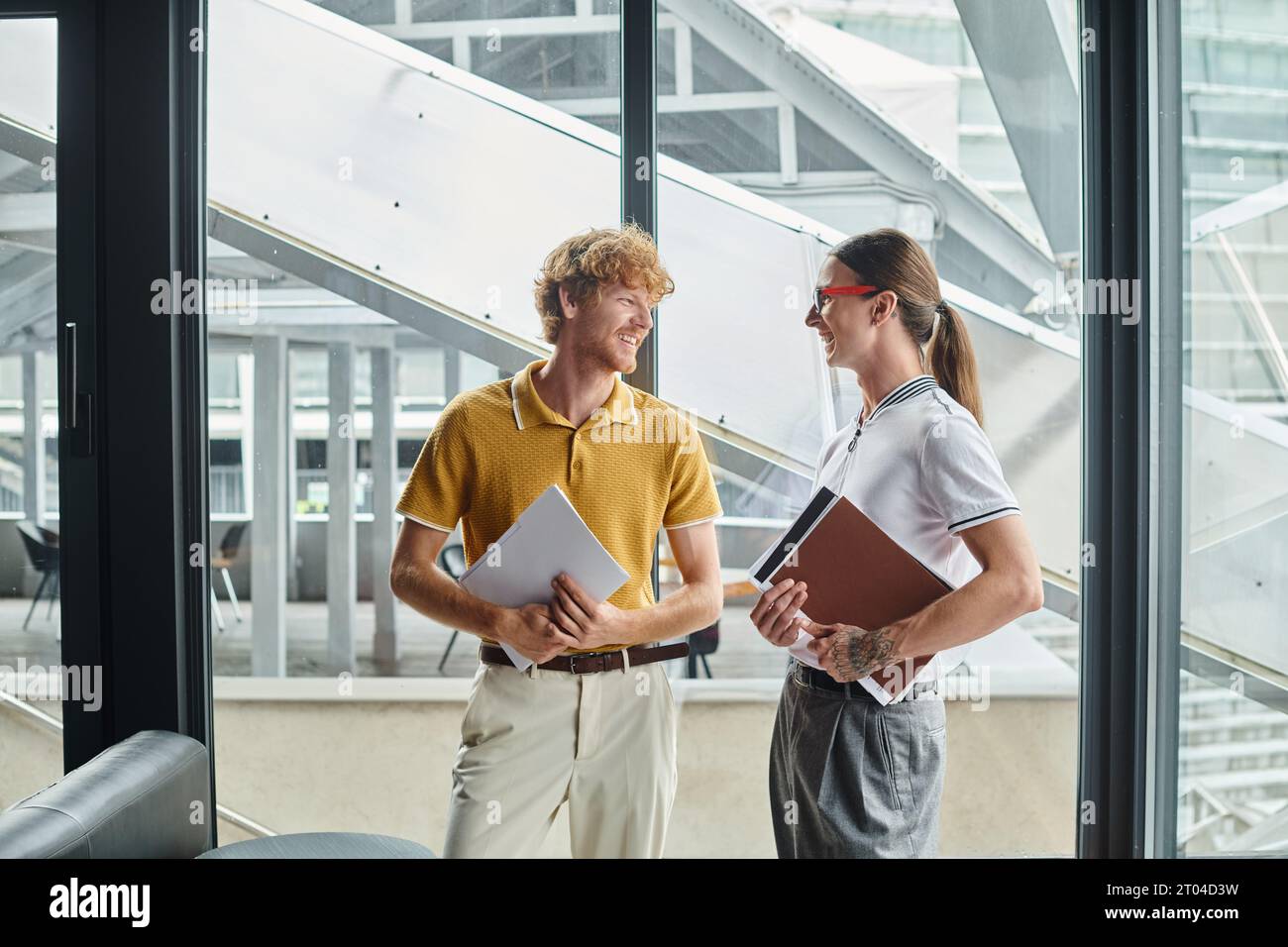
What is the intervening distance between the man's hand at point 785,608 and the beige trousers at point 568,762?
0.27m

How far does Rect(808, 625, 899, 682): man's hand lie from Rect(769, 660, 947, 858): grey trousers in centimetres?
5

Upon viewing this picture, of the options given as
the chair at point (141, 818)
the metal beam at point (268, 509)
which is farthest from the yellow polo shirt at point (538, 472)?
the metal beam at point (268, 509)

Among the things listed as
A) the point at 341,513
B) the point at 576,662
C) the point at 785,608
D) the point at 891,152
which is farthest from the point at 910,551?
the point at 341,513

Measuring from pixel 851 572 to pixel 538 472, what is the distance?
2.05 feet

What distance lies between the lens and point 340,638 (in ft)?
7.91

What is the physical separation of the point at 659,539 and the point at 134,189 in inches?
60.5

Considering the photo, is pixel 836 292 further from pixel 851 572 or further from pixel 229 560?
pixel 229 560

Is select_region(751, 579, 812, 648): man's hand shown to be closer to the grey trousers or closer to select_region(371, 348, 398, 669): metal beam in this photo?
the grey trousers

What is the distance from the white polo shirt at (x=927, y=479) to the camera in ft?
5.18

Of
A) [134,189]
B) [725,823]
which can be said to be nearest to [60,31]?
[134,189]

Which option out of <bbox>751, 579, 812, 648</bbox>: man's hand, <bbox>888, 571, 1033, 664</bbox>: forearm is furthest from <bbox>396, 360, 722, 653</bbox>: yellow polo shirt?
<bbox>888, 571, 1033, 664</bbox>: forearm

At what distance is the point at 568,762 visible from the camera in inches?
67.0

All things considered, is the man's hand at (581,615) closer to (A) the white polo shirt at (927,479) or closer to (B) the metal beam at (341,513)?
(A) the white polo shirt at (927,479)

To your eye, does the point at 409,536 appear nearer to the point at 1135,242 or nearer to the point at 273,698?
the point at 273,698
